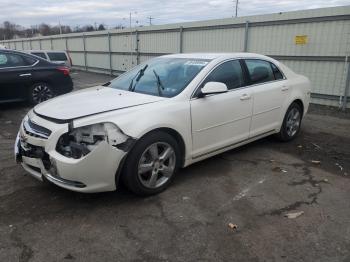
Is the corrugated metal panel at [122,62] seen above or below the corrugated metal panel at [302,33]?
below

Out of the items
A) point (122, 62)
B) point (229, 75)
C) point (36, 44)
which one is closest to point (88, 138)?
point (229, 75)

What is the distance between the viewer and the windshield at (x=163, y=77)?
4508 millimetres

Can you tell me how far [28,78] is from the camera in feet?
29.8

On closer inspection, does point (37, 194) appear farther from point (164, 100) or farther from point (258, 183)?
point (258, 183)

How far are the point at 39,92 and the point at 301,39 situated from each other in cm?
734

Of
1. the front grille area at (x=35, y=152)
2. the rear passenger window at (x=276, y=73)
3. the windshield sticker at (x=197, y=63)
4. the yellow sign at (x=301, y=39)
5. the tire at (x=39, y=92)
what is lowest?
the tire at (x=39, y=92)

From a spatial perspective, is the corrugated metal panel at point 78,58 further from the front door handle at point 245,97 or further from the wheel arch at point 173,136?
the wheel arch at point 173,136

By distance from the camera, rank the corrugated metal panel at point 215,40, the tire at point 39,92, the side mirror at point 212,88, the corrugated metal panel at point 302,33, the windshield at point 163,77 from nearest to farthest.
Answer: the side mirror at point 212,88, the windshield at point 163,77, the tire at point 39,92, the corrugated metal panel at point 302,33, the corrugated metal panel at point 215,40

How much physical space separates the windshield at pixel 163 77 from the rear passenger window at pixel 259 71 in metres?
0.87

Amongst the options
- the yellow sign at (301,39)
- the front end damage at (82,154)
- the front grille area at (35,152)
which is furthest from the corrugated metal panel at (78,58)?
the front end damage at (82,154)

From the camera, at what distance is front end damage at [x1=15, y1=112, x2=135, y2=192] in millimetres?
3520

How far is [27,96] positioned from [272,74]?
634cm

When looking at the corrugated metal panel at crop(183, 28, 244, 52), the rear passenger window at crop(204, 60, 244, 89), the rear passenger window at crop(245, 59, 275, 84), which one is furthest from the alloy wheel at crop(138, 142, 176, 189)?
the corrugated metal panel at crop(183, 28, 244, 52)

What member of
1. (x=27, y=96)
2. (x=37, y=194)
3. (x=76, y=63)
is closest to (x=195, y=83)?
(x=37, y=194)
